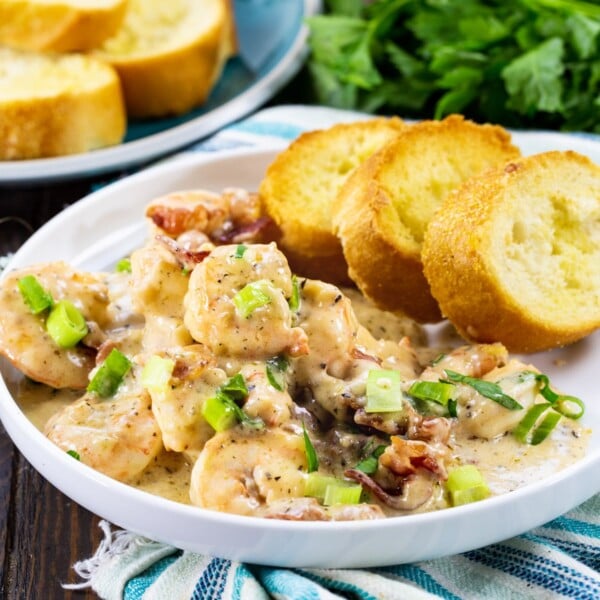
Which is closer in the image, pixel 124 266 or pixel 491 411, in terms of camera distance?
pixel 491 411

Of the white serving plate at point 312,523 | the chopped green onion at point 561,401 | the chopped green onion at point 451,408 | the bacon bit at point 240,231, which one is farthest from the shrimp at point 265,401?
the bacon bit at point 240,231

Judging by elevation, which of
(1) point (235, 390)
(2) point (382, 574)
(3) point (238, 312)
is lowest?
(2) point (382, 574)

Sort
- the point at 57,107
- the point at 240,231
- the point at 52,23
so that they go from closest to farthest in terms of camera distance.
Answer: the point at 240,231 < the point at 57,107 < the point at 52,23

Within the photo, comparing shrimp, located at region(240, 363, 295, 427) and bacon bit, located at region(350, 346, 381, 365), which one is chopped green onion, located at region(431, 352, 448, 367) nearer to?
bacon bit, located at region(350, 346, 381, 365)

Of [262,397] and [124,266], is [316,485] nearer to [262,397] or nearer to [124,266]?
[262,397]

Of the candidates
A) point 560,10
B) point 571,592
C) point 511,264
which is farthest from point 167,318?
point 560,10

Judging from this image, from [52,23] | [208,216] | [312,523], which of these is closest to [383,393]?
[312,523]

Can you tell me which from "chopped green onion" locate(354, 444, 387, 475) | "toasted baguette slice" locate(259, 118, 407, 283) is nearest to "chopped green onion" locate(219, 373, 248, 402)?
"chopped green onion" locate(354, 444, 387, 475)
